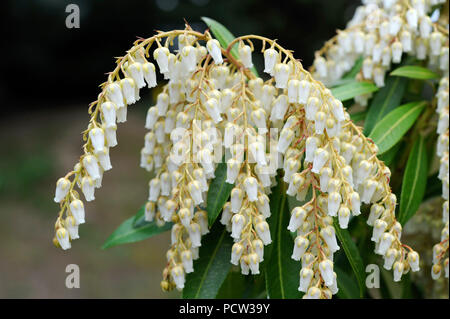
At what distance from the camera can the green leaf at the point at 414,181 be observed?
5.51 feet

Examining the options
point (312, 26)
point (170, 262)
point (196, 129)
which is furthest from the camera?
point (312, 26)

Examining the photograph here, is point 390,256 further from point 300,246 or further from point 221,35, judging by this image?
point 221,35

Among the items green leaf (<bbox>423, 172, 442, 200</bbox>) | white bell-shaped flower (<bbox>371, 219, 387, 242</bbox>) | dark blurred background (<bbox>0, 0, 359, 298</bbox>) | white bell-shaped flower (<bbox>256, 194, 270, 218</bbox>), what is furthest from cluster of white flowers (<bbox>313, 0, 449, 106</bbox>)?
dark blurred background (<bbox>0, 0, 359, 298</bbox>)

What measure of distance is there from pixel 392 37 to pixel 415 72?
0.16 m

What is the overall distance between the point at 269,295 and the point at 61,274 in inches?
195

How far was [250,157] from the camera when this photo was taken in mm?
1316

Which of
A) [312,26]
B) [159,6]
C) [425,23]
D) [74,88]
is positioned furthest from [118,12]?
[425,23]

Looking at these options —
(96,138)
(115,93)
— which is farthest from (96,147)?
(115,93)

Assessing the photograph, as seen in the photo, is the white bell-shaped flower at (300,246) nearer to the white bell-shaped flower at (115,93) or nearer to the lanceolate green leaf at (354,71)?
the white bell-shaped flower at (115,93)

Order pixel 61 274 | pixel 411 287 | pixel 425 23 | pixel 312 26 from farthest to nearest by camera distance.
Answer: pixel 312 26 → pixel 61 274 → pixel 411 287 → pixel 425 23

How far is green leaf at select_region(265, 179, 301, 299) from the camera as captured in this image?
1538mm

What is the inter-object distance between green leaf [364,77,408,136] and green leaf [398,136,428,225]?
178mm
